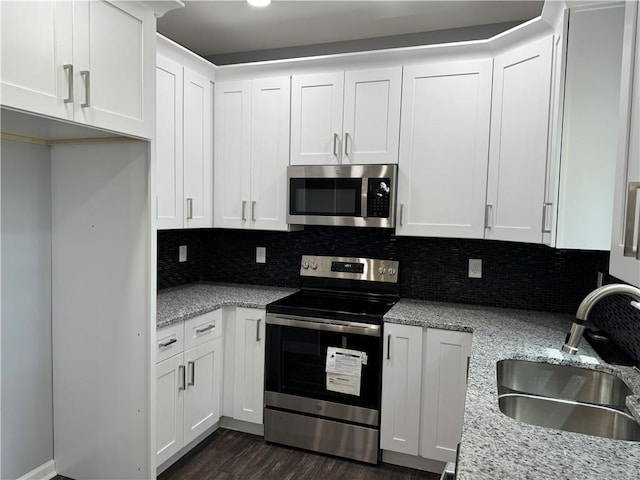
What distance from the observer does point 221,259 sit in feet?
11.1

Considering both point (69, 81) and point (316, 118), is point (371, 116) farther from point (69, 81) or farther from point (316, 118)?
point (69, 81)

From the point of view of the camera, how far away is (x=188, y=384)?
2420 mm

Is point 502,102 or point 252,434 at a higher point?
point 502,102

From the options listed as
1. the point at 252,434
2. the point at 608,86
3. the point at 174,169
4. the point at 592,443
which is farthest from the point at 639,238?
the point at 252,434

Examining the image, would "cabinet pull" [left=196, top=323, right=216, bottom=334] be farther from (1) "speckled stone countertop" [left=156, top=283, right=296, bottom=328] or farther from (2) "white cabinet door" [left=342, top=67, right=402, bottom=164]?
(2) "white cabinet door" [left=342, top=67, right=402, bottom=164]

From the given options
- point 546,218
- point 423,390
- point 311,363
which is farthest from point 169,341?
point 546,218

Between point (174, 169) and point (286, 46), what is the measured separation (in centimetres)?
126

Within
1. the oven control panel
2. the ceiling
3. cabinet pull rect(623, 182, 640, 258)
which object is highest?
the ceiling

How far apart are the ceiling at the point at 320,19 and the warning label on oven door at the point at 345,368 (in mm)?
1984

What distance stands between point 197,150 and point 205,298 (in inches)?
38.2

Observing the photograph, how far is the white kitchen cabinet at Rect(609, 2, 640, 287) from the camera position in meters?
0.93

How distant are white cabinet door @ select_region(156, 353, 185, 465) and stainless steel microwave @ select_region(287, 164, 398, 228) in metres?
1.13

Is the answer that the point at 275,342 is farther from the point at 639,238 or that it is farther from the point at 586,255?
the point at 639,238

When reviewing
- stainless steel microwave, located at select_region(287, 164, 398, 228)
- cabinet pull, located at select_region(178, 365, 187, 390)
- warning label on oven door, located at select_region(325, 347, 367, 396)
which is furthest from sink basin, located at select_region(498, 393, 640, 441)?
cabinet pull, located at select_region(178, 365, 187, 390)
